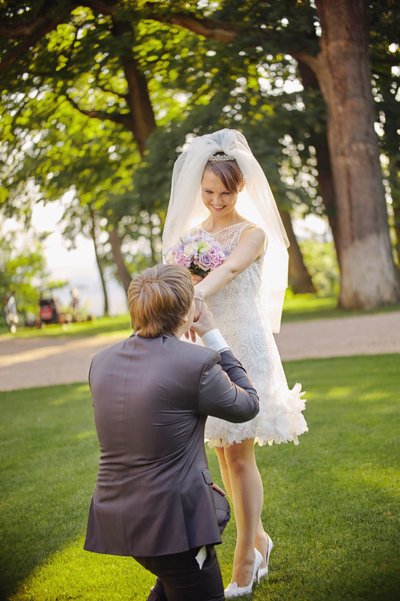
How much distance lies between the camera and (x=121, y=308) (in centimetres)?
5469

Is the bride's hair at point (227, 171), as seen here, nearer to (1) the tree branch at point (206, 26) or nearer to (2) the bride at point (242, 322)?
(2) the bride at point (242, 322)

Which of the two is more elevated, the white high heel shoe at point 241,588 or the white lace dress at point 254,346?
the white lace dress at point 254,346

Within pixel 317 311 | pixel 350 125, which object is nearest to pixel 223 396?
pixel 350 125

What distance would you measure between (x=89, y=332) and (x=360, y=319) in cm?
921

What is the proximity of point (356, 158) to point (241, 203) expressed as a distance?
13896mm

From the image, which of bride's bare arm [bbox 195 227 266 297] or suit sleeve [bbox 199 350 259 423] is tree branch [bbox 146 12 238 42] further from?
suit sleeve [bbox 199 350 259 423]

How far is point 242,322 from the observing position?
407 cm

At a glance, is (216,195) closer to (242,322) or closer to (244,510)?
(242,322)

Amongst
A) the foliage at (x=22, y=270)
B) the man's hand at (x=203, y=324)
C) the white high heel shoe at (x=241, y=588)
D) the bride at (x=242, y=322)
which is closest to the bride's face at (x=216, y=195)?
the bride at (x=242, y=322)

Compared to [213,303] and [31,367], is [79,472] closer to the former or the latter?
[213,303]

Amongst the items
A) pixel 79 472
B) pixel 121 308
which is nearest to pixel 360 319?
pixel 79 472

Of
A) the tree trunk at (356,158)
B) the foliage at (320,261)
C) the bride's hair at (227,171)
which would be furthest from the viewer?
the foliage at (320,261)

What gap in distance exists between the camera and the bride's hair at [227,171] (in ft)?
13.6

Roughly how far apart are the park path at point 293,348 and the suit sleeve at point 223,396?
939 centimetres
